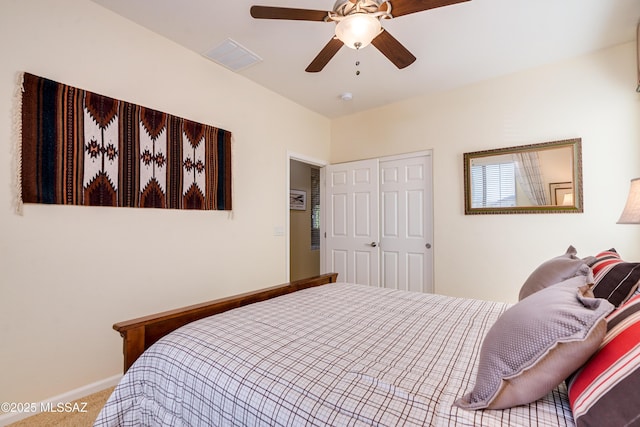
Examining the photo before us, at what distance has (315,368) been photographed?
0.98m

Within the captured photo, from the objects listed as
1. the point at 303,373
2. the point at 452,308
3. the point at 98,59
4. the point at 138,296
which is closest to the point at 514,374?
the point at 303,373

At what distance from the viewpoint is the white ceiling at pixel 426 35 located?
2.05m

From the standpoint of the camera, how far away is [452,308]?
1.72 m

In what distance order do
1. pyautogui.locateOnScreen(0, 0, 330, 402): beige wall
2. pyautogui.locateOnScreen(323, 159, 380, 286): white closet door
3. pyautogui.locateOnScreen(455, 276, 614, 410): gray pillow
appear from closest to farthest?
1. pyautogui.locateOnScreen(455, 276, 614, 410): gray pillow
2. pyautogui.locateOnScreen(0, 0, 330, 402): beige wall
3. pyautogui.locateOnScreen(323, 159, 380, 286): white closet door

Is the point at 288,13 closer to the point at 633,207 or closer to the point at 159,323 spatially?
the point at 159,323

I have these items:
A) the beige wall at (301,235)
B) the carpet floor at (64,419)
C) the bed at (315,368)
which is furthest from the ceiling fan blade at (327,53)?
the beige wall at (301,235)

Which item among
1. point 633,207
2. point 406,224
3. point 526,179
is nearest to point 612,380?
point 633,207

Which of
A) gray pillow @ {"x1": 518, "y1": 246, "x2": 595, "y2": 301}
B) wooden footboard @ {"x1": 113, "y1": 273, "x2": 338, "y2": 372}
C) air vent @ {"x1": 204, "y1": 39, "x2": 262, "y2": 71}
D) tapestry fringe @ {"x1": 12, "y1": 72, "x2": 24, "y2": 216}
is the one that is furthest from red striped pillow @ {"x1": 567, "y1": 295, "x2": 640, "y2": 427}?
air vent @ {"x1": 204, "y1": 39, "x2": 262, "y2": 71}

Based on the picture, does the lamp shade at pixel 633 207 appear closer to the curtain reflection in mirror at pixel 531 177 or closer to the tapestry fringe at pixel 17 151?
the curtain reflection in mirror at pixel 531 177

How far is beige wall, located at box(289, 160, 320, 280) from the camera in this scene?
498cm

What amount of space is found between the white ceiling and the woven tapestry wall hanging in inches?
29.3

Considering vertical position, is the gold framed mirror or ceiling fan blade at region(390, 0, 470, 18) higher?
ceiling fan blade at region(390, 0, 470, 18)

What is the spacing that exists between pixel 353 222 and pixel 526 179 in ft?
6.44

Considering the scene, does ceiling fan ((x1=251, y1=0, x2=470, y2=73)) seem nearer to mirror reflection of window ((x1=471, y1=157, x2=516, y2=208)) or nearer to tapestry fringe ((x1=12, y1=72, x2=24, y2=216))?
tapestry fringe ((x1=12, y1=72, x2=24, y2=216))
